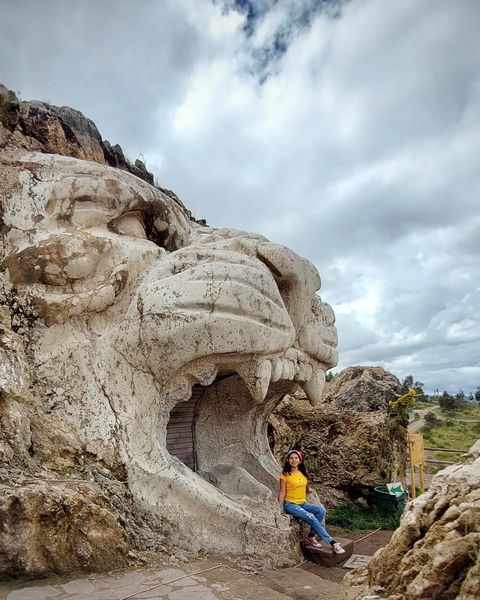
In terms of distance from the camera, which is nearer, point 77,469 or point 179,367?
point 77,469

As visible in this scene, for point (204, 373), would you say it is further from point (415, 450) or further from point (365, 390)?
point (365, 390)

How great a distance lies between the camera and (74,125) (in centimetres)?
541

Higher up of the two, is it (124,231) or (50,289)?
(124,231)

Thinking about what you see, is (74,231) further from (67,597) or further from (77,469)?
(67,597)

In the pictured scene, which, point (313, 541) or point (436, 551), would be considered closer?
point (436, 551)

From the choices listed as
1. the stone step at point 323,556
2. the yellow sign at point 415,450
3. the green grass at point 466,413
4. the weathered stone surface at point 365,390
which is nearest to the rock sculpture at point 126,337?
the stone step at point 323,556

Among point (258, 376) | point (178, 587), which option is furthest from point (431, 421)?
point (178, 587)

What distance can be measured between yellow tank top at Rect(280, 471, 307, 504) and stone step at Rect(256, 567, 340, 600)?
25.4 inches

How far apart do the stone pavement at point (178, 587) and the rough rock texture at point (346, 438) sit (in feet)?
11.4

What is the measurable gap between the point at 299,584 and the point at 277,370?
4.79 ft

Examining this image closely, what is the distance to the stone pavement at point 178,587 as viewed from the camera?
2760 millimetres

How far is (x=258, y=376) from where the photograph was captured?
4008 millimetres

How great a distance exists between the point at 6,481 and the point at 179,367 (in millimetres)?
1337

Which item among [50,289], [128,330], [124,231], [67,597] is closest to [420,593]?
A: [67,597]
